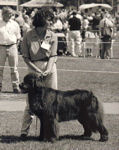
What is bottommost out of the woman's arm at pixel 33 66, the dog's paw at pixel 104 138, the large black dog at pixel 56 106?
the dog's paw at pixel 104 138

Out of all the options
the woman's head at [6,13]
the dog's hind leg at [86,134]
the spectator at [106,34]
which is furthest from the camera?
the spectator at [106,34]

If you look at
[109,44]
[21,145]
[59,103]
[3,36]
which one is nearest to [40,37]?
[59,103]

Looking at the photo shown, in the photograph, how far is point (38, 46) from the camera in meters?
8.36

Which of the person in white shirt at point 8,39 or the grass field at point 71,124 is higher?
the person in white shirt at point 8,39

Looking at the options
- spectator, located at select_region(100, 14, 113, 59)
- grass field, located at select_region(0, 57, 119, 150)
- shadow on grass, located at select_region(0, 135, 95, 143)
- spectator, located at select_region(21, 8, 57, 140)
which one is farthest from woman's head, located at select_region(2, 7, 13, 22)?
spectator, located at select_region(100, 14, 113, 59)

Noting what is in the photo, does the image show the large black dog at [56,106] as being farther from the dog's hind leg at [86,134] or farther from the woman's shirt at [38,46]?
the woman's shirt at [38,46]

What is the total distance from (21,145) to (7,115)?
2614mm

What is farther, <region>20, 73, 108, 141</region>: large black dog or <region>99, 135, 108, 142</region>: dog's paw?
<region>99, 135, 108, 142</region>: dog's paw

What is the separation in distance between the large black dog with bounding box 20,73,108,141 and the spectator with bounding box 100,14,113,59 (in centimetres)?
1545

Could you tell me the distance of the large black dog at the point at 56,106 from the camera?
26.2 ft

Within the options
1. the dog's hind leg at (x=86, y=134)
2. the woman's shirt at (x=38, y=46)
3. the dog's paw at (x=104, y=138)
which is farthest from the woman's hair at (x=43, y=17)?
the dog's paw at (x=104, y=138)

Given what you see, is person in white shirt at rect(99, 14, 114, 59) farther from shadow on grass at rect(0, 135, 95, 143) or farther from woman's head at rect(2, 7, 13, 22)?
shadow on grass at rect(0, 135, 95, 143)

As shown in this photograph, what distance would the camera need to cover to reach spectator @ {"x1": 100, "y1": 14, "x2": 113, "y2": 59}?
23750mm

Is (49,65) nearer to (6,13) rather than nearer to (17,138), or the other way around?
(17,138)
